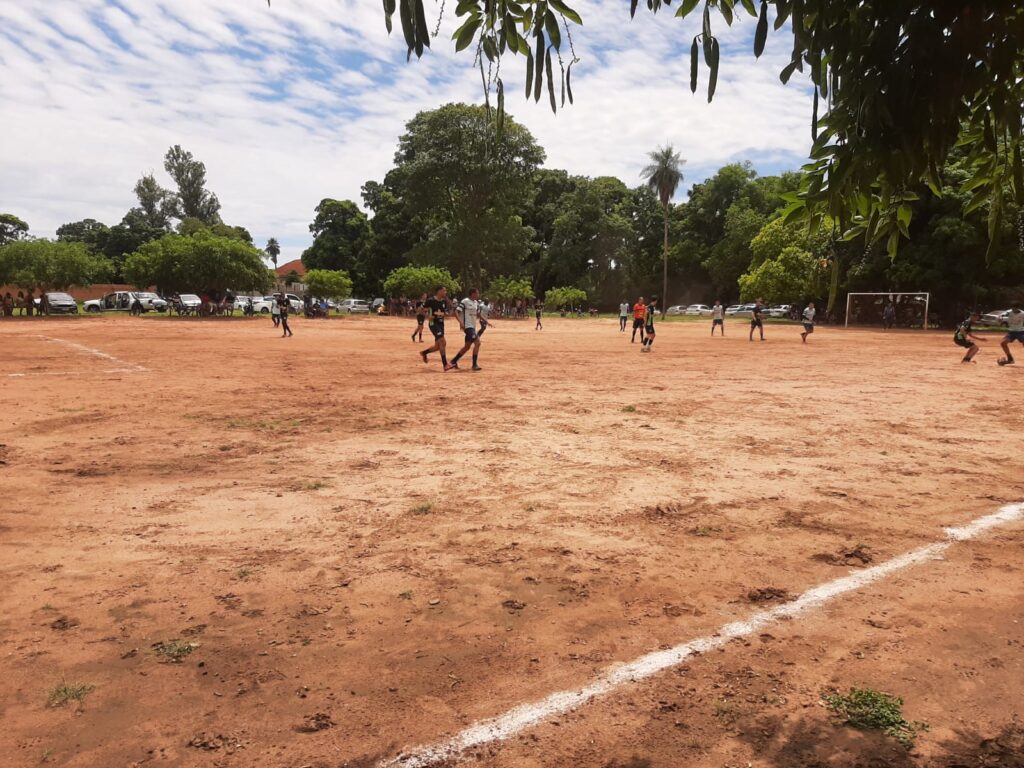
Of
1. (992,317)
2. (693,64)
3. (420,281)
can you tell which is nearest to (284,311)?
(420,281)

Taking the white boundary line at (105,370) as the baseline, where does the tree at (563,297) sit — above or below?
above

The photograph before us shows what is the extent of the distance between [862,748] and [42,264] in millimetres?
55788

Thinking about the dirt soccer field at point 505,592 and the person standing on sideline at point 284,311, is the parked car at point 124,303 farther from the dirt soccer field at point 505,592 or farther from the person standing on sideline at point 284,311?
the dirt soccer field at point 505,592

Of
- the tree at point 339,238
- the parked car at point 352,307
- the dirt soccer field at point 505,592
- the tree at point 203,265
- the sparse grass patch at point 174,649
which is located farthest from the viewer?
the tree at point 339,238

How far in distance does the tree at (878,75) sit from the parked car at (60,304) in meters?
51.5

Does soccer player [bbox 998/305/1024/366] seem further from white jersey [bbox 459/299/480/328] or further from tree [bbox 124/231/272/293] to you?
tree [bbox 124/231/272/293]

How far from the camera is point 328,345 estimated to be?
25.4m

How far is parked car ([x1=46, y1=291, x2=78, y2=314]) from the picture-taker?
44500mm

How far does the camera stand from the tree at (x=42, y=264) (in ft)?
151

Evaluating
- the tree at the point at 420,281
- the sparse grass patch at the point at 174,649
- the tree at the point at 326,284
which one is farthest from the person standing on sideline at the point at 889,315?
the sparse grass patch at the point at 174,649

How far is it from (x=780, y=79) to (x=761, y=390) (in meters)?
10.8

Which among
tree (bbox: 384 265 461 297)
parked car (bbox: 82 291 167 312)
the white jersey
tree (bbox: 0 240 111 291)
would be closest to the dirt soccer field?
the white jersey

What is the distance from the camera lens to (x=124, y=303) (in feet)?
171

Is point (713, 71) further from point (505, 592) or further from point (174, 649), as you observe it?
point (174, 649)
